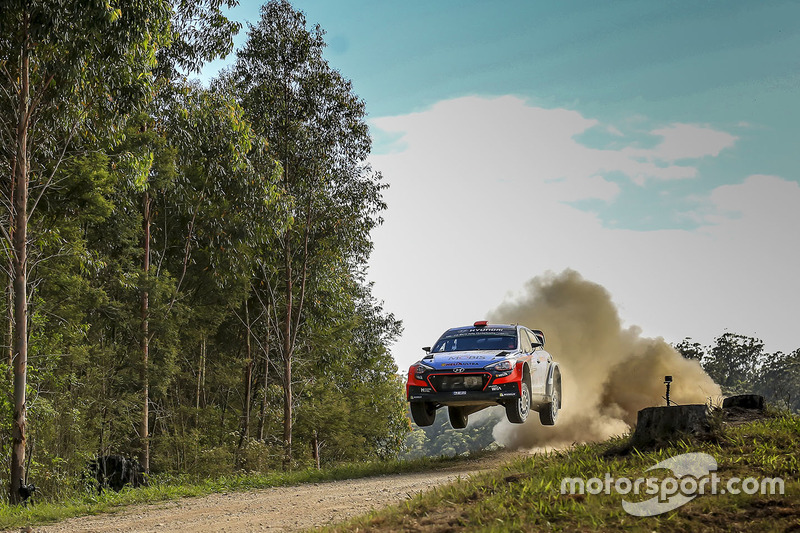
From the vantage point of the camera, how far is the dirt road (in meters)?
9.65

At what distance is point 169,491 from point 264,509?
138 inches

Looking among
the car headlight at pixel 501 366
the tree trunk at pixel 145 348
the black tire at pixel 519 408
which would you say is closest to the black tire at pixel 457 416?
the black tire at pixel 519 408

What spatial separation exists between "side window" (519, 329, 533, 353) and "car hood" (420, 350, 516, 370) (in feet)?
Result: 2.72

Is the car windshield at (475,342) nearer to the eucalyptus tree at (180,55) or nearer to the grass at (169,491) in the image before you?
the grass at (169,491)

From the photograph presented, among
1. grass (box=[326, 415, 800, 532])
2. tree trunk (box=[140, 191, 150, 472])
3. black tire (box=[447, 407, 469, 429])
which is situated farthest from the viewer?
tree trunk (box=[140, 191, 150, 472])

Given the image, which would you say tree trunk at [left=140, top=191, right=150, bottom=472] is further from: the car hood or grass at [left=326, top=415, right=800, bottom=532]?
grass at [left=326, top=415, right=800, bottom=532]

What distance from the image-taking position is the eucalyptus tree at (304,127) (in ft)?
74.3

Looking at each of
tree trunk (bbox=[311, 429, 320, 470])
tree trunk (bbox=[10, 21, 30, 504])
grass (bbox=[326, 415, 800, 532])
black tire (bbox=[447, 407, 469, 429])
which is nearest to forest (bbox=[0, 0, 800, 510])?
tree trunk (bbox=[10, 21, 30, 504])

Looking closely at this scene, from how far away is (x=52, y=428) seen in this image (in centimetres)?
1827

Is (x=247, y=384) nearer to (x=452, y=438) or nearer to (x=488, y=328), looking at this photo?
(x=488, y=328)

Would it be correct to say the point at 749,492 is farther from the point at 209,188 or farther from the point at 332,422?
the point at 332,422

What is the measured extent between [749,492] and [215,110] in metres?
15.8

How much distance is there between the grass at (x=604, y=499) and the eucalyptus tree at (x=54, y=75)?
8518 mm

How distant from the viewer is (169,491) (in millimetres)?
13547
